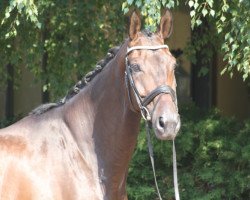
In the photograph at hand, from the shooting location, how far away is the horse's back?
3195mm

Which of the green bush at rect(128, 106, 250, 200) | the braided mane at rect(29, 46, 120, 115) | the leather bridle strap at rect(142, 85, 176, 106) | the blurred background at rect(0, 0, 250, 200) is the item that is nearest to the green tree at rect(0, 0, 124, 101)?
the blurred background at rect(0, 0, 250, 200)

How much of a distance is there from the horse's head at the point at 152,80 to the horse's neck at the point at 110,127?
123 mm

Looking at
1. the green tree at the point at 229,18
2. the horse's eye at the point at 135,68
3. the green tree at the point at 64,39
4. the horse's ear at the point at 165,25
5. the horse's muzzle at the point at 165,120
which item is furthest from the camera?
the green tree at the point at 64,39

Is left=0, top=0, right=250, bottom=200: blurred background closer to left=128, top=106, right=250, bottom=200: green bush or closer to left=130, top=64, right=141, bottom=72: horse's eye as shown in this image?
left=128, top=106, right=250, bottom=200: green bush

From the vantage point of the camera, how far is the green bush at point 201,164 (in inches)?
238

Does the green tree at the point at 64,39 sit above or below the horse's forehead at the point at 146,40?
below

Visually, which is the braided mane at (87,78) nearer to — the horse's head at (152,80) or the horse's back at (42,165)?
the horse's back at (42,165)

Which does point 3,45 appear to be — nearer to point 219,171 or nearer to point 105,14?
point 105,14

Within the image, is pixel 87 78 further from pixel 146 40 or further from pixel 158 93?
pixel 158 93

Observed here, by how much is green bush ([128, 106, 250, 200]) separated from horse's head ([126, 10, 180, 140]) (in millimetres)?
2968

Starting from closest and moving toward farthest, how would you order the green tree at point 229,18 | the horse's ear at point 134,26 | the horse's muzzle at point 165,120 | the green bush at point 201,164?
the horse's muzzle at point 165,120
the horse's ear at point 134,26
the green tree at point 229,18
the green bush at point 201,164

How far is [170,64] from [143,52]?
0.51 feet

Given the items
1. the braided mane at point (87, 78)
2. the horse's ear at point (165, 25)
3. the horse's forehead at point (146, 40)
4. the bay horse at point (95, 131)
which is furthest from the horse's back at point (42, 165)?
the horse's ear at point (165, 25)

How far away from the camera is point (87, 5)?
229 inches
